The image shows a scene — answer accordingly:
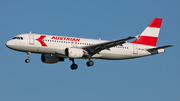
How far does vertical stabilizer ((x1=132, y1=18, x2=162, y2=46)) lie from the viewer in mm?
54719

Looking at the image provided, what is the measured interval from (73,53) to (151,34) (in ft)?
53.6

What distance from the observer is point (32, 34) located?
A: 4766 centimetres

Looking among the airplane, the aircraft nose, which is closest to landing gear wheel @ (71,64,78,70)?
the airplane

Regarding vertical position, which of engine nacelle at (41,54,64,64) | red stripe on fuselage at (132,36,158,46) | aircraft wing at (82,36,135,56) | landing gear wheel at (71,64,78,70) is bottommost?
landing gear wheel at (71,64,78,70)

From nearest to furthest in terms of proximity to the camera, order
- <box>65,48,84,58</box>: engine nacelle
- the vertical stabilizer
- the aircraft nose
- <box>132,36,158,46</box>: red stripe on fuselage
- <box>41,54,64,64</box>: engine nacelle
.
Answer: the aircraft nose → <box>65,48,84,58</box>: engine nacelle → <box>41,54,64,64</box>: engine nacelle → <box>132,36,158,46</box>: red stripe on fuselage → the vertical stabilizer

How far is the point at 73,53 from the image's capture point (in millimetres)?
46594

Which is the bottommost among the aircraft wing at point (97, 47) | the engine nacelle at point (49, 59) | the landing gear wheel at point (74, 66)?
the landing gear wheel at point (74, 66)

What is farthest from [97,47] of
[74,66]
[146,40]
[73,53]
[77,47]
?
[146,40]

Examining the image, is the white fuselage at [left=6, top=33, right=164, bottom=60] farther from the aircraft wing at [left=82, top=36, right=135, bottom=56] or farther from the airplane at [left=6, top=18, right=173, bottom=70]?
the aircraft wing at [left=82, top=36, right=135, bottom=56]

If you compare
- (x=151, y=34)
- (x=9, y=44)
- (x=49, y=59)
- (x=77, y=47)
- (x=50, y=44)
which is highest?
(x=151, y=34)

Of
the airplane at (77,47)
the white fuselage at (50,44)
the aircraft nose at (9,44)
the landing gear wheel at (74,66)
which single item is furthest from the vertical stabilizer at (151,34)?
the aircraft nose at (9,44)

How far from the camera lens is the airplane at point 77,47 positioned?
152 ft

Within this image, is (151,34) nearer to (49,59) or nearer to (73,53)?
(73,53)

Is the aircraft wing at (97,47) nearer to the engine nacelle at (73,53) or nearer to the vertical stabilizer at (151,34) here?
the engine nacelle at (73,53)
